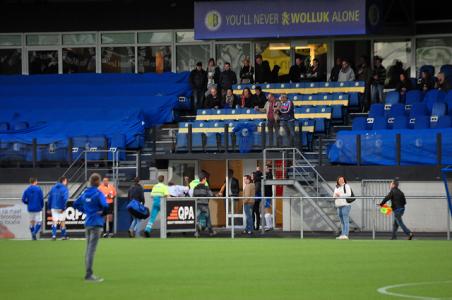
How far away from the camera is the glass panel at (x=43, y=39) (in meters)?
51.0

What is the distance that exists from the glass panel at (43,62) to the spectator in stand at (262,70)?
969 centimetres

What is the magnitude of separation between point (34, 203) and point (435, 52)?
18.5 metres

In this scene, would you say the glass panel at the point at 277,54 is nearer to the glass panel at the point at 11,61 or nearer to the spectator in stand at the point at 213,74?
the spectator in stand at the point at 213,74

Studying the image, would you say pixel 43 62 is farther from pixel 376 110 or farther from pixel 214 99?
pixel 376 110

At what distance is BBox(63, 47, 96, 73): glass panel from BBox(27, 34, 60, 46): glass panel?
64cm

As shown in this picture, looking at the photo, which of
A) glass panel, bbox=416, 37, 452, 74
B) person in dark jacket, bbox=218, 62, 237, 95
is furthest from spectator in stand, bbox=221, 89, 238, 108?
glass panel, bbox=416, 37, 452, 74

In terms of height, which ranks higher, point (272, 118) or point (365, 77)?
point (365, 77)

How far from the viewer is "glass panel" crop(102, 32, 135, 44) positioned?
50219mm

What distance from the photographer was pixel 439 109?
129ft

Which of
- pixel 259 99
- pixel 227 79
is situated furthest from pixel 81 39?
pixel 259 99

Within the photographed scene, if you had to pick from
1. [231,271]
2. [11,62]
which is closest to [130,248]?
[231,271]

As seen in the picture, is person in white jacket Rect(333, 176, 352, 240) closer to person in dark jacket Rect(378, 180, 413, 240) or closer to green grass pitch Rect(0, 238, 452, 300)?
person in dark jacket Rect(378, 180, 413, 240)

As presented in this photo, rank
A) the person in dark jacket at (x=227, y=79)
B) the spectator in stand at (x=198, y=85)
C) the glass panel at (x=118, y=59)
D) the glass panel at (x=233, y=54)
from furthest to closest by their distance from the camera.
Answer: the glass panel at (x=118, y=59) < the glass panel at (x=233, y=54) < the spectator in stand at (x=198, y=85) < the person in dark jacket at (x=227, y=79)

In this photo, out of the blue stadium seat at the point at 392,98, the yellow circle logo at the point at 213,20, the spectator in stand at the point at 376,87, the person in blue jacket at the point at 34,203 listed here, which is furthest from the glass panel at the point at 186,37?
the person in blue jacket at the point at 34,203
